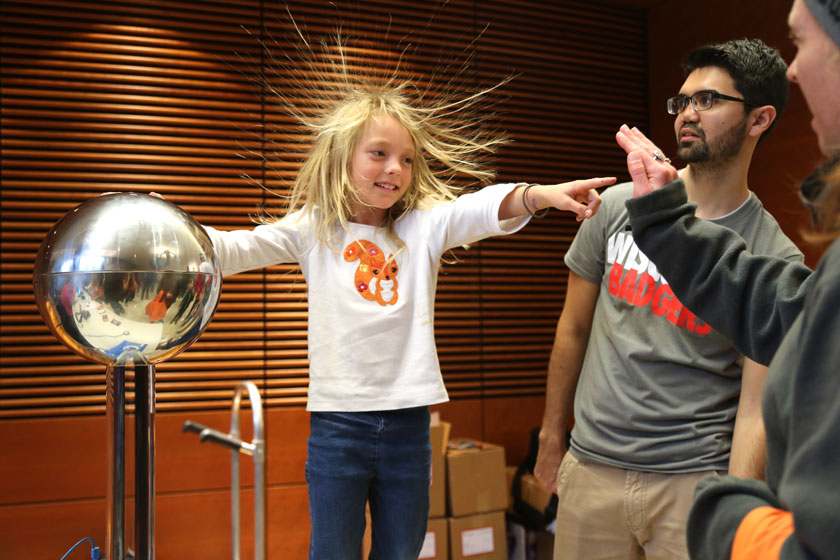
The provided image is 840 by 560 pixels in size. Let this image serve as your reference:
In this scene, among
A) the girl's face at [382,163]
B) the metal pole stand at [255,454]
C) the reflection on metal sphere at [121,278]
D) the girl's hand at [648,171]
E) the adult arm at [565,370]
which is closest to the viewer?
the metal pole stand at [255,454]

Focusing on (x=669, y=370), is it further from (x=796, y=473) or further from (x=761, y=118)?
(x=796, y=473)

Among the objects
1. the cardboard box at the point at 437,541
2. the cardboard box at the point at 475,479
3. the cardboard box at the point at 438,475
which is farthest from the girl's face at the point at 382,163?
the cardboard box at the point at 437,541

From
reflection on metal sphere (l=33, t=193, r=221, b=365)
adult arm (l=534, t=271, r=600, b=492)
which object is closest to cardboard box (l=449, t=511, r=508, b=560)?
adult arm (l=534, t=271, r=600, b=492)

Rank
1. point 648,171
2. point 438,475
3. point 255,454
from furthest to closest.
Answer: point 438,475
point 648,171
point 255,454

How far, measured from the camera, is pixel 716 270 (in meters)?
1.23

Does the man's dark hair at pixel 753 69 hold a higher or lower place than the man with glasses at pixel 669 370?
higher

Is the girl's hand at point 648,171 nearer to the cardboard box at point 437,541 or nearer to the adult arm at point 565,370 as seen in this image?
the adult arm at point 565,370

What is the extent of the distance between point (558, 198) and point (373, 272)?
563 millimetres

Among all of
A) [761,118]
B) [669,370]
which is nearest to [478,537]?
[669,370]

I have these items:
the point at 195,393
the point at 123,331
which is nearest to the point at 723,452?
the point at 123,331

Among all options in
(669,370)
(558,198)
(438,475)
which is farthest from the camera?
Result: (438,475)

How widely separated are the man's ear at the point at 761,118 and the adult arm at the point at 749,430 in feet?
2.17

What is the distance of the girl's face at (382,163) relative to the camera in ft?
6.24

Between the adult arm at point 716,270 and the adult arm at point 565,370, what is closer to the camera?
the adult arm at point 716,270
